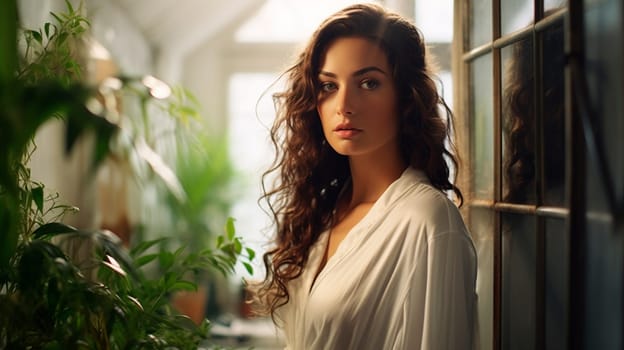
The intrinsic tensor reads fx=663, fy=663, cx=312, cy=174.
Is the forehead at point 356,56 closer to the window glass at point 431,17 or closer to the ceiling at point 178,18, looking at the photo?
the window glass at point 431,17

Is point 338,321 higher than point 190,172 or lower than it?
lower

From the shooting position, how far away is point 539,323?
4.58 ft

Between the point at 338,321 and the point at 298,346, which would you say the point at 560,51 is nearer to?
the point at 338,321

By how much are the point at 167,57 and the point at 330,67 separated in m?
4.66

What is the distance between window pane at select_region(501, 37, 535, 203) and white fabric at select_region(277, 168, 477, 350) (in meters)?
0.20

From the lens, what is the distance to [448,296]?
131 centimetres

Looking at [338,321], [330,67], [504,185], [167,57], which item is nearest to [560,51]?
[504,185]

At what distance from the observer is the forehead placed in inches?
Result: 62.4

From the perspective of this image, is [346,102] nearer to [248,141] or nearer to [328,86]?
[328,86]

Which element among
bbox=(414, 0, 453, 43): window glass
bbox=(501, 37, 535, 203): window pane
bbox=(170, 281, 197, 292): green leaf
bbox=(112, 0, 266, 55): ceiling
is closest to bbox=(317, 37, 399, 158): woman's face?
bbox=(501, 37, 535, 203): window pane

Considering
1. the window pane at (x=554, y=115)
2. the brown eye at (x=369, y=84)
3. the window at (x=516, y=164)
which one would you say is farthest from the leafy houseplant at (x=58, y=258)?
the window pane at (x=554, y=115)

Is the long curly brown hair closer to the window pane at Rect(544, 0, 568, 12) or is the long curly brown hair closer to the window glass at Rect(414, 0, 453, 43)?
the window pane at Rect(544, 0, 568, 12)

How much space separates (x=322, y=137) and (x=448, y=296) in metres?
0.70

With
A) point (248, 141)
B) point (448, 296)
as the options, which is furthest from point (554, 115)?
point (248, 141)
